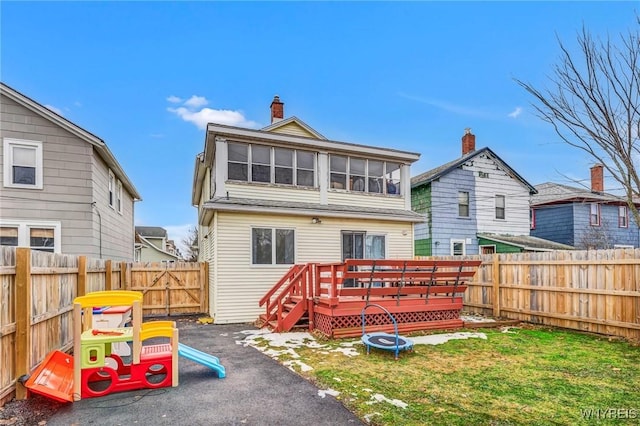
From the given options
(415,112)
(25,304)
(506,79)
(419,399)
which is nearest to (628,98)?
(506,79)

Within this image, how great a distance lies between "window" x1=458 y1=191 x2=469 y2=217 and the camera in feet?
60.5

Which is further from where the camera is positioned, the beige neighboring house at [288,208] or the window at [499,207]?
the window at [499,207]

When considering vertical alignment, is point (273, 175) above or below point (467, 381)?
above

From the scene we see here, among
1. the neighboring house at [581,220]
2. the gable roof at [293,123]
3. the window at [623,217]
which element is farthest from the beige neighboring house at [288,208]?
the window at [623,217]

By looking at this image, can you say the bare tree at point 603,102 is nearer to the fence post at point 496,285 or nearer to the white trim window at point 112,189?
the fence post at point 496,285

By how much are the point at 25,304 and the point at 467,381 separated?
580 cm

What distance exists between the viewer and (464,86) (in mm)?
13688

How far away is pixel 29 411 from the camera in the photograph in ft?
13.5

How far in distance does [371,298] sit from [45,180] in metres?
9.63

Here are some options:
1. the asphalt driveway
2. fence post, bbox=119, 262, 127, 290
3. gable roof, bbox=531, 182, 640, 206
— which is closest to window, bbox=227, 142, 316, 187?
fence post, bbox=119, 262, 127, 290

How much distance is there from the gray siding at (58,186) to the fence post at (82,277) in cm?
410

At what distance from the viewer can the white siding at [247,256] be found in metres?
10.4

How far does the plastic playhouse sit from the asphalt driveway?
0.51 feet

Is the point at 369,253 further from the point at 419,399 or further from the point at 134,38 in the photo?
the point at 134,38
